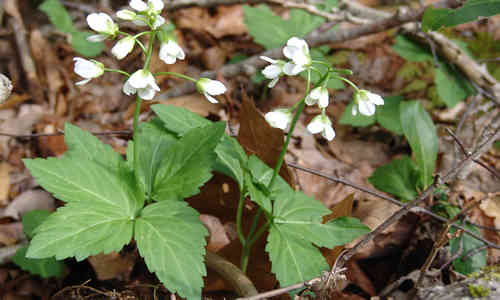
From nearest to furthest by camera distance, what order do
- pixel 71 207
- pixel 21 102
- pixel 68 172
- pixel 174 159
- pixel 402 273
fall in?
pixel 71 207 → pixel 68 172 → pixel 174 159 → pixel 402 273 → pixel 21 102

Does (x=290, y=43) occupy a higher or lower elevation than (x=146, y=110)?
higher

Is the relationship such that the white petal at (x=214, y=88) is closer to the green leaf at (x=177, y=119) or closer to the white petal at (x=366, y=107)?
the green leaf at (x=177, y=119)

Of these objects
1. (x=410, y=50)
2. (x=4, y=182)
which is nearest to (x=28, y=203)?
(x=4, y=182)

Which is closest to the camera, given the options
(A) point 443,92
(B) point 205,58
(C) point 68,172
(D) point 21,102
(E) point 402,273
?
(C) point 68,172

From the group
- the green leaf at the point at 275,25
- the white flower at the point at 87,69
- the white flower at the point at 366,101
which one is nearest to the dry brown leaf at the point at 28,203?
the white flower at the point at 87,69

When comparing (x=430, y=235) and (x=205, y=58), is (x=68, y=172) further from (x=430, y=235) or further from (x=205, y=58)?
(x=205, y=58)

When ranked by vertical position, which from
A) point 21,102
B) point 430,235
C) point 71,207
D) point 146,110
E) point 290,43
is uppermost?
point 290,43

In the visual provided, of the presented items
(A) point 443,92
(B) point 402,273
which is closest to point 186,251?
(B) point 402,273
